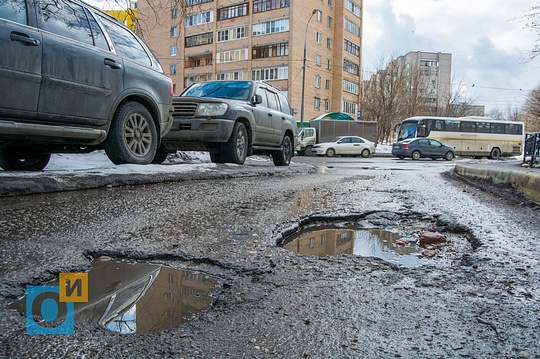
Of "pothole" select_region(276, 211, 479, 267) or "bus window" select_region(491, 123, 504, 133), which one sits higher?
"bus window" select_region(491, 123, 504, 133)

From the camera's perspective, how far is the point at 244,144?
27.3ft

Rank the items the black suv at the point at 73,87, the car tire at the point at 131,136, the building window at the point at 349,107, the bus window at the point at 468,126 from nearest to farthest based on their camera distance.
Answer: the black suv at the point at 73,87 < the car tire at the point at 131,136 < the bus window at the point at 468,126 < the building window at the point at 349,107

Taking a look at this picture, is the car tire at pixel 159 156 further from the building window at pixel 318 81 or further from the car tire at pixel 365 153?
the building window at pixel 318 81

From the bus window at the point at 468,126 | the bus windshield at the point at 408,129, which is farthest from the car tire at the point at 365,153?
the bus window at the point at 468,126

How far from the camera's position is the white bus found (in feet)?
106

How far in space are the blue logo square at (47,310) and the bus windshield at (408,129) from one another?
33806 mm

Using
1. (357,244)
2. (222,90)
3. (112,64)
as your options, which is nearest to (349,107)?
(222,90)

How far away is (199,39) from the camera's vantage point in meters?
51.4

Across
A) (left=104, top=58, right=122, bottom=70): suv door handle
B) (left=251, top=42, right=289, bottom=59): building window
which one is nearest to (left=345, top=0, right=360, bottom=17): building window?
(left=251, top=42, right=289, bottom=59): building window

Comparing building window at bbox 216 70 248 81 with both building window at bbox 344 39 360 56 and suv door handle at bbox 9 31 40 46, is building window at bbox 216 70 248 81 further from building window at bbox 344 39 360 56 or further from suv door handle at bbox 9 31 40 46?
suv door handle at bbox 9 31 40 46

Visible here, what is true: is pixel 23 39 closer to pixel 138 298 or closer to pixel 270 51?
pixel 138 298

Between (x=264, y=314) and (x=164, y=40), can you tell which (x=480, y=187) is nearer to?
(x=264, y=314)

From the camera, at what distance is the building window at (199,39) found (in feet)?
165

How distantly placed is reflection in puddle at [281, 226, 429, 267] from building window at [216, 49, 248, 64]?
150 ft
